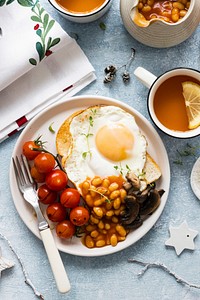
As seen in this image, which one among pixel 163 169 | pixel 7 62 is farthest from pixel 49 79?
pixel 163 169

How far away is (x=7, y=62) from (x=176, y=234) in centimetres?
88

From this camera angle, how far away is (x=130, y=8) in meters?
1.88

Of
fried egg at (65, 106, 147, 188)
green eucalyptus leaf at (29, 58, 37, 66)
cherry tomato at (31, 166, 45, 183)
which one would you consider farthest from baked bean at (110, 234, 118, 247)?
green eucalyptus leaf at (29, 58, 37, 66)

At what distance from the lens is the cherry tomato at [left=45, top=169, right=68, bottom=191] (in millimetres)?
1870

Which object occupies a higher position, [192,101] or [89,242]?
[192,101]

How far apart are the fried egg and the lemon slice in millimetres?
187

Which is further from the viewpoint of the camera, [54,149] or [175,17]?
[54,149]

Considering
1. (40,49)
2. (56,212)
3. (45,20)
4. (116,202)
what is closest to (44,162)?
(56,212)

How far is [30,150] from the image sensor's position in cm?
191

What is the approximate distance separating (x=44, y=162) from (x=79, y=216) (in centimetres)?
22

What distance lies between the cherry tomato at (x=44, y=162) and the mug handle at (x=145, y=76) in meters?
0.41

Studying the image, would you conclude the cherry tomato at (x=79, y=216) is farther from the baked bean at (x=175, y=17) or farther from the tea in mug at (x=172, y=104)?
the baked bean at (x=175, y=17)

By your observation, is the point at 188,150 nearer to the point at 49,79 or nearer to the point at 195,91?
the point at 195,91

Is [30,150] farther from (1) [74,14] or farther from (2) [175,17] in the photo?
(2) [175,17]
